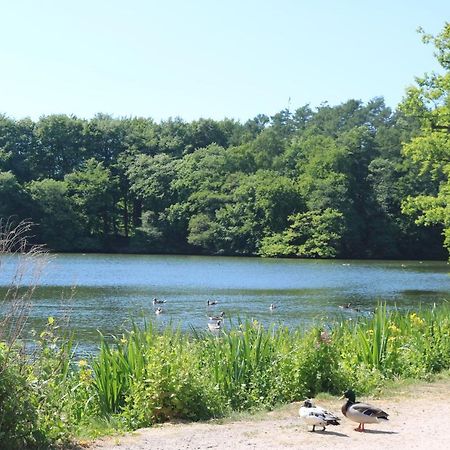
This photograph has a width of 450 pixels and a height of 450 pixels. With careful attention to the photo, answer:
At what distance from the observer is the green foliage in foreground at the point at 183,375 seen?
698cm

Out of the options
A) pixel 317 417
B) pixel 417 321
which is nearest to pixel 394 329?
pixel 417 321

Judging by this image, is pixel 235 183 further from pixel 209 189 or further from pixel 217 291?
pixel 217 291

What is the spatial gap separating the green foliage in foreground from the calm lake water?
955 cm

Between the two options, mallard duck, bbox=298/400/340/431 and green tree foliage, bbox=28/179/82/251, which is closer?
mallard duck, bbox=298/400/340/431

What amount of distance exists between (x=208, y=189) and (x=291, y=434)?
83.4m

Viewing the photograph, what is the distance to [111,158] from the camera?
98500 mm

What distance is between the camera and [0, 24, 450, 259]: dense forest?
81.0 m

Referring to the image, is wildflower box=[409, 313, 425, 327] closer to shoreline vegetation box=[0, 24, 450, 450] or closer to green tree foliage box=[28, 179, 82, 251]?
shoreline vegetation box=[0, 24, 450, 450]

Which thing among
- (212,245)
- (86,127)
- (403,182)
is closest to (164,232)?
(212,245)

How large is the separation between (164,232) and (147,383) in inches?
3131

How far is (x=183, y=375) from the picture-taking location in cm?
829

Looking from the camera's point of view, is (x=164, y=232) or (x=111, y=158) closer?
(x=164, y=232)

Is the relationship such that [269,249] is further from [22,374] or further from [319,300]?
[22,374]

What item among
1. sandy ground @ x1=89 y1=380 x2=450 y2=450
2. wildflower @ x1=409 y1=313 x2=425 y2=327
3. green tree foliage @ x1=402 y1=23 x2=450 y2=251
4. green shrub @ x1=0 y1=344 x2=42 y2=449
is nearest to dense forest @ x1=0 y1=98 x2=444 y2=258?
green tree foliage @ x1=402 y1=23 x2=450 y2=251
